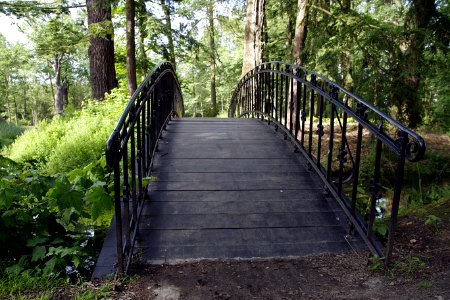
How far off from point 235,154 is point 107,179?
197 cm

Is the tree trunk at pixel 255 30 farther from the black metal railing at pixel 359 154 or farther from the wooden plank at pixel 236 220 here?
the wooden plank at pixel 236 220

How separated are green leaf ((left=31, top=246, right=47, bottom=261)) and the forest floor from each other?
0.80m

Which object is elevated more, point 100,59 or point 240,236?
point 100,59

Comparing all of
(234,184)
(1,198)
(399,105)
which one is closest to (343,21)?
(399,105)

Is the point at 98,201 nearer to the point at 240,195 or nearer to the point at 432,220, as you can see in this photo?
the point at 240,195

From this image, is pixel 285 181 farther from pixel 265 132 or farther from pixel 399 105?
pixel 399 105

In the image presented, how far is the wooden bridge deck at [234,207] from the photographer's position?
3447 millimetres

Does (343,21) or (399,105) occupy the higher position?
(343,21)

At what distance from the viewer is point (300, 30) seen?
966cm

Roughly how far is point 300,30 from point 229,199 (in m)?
6.83

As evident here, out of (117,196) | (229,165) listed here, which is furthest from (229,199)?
(117,196)

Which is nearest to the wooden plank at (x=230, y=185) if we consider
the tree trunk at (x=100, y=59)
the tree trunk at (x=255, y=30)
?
the tree trunk at (x=100, y=59)

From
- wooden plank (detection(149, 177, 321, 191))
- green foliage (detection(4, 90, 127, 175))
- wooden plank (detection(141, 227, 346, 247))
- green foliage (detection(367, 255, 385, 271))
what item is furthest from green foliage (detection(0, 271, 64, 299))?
green foliage (detection(4, 90, 127, 175))

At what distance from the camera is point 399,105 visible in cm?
661
